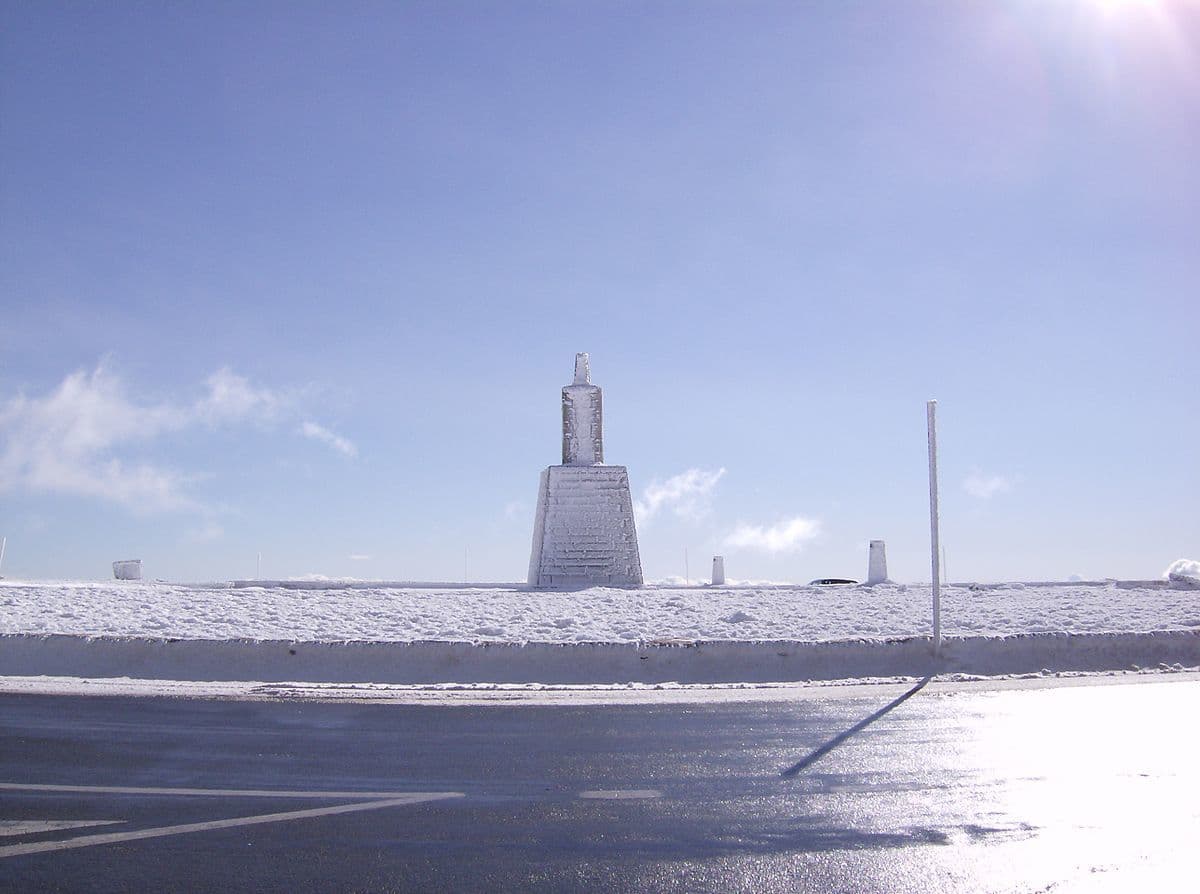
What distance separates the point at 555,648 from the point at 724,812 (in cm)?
698

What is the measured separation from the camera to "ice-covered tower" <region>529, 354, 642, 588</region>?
24734 mm

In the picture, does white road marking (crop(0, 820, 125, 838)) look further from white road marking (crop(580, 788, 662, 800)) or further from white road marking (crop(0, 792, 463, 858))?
white road marking (crop(580, 788, 662, 800))

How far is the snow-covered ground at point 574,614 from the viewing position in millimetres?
14477

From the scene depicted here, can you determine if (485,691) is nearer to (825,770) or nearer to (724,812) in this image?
(825,770)

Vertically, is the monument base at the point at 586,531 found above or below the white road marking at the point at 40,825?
above

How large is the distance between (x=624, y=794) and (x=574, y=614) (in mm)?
10603

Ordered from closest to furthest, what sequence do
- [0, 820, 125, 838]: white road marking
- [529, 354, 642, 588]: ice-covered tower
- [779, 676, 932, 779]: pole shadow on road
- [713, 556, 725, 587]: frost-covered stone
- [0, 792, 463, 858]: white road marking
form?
1. [0, 792, 463, 858]: white road marking
2. [0, 820, 125, 838]: white road marking
3. [779, 676, 932, 779]: pole shadow on road
4. [529, 354, 642, 588]: ice-covered tower
5. [713, 556, 725, 587]: frost-covered stone

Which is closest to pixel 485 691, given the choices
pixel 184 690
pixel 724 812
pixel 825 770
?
pixel 184 690

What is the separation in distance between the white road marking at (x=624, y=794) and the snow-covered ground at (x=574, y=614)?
21.6ft

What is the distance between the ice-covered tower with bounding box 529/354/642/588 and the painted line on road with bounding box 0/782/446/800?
59.9 feet

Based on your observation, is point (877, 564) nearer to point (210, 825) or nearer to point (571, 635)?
point (571, 635)

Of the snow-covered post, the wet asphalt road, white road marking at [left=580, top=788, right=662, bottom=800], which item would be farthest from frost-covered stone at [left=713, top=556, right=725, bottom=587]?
white road marking at [left=580, top=788, right=662, bottom=800]

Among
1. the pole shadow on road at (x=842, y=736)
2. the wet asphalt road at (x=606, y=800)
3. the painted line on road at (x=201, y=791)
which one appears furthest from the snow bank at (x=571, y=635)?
the painted line on road at (x=201, y=791)

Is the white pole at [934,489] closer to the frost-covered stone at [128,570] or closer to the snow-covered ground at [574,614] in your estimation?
the snow-covered ground at [574,614]
